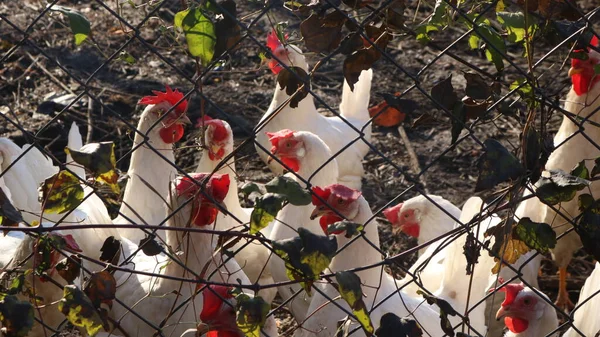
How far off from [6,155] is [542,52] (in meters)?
4.55

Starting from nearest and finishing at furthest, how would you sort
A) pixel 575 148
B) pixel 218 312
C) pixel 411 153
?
pixel 218 312 → pixel 575 148 → pixel 411 153

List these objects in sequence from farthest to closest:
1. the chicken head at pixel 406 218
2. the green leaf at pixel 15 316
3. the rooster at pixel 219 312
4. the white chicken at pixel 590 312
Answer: the chicken head at pixel 406 218
the white chicken at pixel 590 312
the rooster at pixel 219 312
the green leaf at pixel 15 316

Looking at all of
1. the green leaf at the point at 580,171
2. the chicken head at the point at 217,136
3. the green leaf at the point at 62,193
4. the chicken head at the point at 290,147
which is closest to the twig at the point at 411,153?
the chicken head at the point at 290,147

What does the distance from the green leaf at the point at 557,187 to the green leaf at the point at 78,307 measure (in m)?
1.07

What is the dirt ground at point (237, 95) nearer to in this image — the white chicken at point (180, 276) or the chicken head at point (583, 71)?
the chicken head at point (583, 71)

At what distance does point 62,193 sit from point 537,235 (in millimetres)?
1141

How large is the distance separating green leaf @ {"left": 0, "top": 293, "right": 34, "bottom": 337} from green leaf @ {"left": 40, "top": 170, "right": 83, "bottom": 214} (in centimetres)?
21

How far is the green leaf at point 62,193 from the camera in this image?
67.9 inches

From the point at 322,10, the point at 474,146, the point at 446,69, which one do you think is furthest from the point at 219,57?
the point at 446,69

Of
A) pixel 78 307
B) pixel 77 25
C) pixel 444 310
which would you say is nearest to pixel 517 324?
pixel 444 310

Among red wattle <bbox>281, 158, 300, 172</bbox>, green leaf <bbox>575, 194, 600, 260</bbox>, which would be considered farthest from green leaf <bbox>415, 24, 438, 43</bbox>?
red wattle <bbox>281, 158, 300, 172</bbox>

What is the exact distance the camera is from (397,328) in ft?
5.78

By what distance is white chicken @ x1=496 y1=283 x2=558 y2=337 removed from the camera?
9.55 ft

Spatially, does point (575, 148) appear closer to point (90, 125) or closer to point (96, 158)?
point (96, 158)
